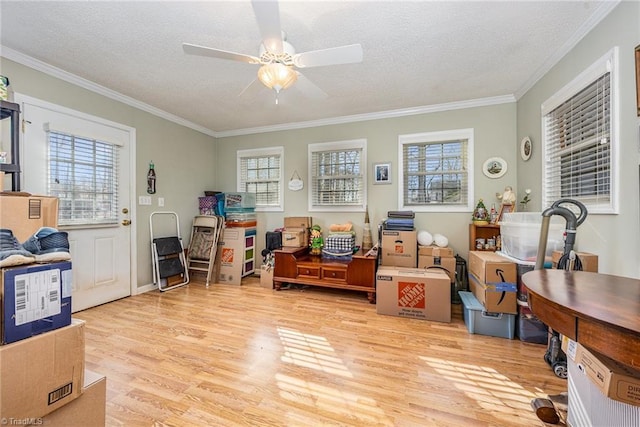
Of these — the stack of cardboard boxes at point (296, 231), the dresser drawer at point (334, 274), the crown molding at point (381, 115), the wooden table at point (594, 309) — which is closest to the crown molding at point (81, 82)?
the crown molding at point (381, 115)

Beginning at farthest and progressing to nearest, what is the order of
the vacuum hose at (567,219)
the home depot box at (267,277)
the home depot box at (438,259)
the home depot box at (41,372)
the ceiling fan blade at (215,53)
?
1. the home depot box at (267,277)
2. the home depot box at (438,259)
3. the ceiling fan blade at (215,53)
4. the vacuum hose at (567,219)
5. the home depot box at (41,372)

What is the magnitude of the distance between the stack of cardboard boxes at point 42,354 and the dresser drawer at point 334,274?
2.51 metres

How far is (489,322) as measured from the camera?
2.34 m

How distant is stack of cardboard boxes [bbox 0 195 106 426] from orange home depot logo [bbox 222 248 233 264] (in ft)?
9.44

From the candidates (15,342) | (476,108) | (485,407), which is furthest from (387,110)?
(15,342)

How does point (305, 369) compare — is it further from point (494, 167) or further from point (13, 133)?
point (494, 167)

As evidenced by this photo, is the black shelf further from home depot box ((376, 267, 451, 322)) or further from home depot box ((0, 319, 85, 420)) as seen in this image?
home depot box ((376, 267, 451, 322))

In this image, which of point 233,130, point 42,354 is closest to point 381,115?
point 233,130

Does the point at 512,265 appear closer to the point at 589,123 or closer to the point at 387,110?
the point at 589,123

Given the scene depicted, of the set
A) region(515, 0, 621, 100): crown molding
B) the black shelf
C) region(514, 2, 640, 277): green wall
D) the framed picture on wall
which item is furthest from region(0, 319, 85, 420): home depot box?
region(515, 0, 621, 100): crown molding

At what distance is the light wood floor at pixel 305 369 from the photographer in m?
1.42

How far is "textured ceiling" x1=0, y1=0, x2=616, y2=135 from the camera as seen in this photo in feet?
5.91

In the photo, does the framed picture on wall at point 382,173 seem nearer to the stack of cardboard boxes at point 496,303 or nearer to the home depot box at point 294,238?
the home depot box at point 294,238

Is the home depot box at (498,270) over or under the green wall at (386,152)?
under
